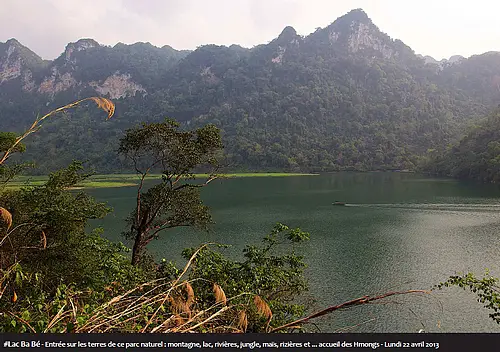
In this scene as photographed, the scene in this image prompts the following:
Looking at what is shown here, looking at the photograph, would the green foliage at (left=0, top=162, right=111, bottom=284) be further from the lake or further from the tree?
the lake

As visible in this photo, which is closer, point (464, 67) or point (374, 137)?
point (374, 137)

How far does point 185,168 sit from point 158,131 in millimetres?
1093

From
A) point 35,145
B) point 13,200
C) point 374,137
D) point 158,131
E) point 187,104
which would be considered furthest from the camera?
point 187,104

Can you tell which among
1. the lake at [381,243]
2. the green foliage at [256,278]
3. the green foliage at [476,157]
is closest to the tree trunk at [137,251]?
the green foliage at [256,278]

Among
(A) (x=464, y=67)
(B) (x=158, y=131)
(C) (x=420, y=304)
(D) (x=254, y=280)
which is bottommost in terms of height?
(C) (x=420, y=304)

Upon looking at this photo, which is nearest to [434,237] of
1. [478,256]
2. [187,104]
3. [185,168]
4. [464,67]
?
[478,256]

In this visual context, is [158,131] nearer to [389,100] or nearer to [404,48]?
[389,100]

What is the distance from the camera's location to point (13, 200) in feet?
23.3

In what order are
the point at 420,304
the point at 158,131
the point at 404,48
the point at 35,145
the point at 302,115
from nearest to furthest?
the point at 158,131 → the point at 420,304 → the point at 35,145 → the point at 302,115 → the point at 404,48
